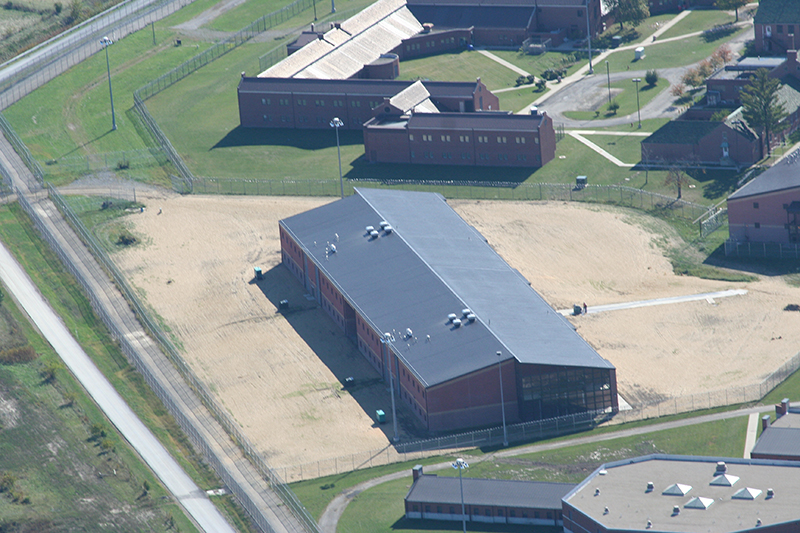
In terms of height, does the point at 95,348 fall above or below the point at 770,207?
below

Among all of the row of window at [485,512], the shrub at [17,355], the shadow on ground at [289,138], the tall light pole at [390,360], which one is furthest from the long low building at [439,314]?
the shadow on ground at [289,138]

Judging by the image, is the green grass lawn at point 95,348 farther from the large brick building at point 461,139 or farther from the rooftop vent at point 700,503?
the large brick building at point 461,139

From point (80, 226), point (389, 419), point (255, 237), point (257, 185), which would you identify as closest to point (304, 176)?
point (257, 185)

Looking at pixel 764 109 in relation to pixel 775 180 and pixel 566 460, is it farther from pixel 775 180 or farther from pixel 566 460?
pixel 566 460

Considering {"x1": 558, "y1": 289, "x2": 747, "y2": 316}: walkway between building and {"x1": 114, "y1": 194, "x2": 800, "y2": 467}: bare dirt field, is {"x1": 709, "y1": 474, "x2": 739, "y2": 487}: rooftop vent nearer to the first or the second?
{"x1": 114, "y1": 194, "x2": 800, "y2": 467}: bare dirt field

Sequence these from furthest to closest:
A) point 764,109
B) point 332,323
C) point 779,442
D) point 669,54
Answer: point 669,54 → point 764,109 → point 332,323 → point 779,442

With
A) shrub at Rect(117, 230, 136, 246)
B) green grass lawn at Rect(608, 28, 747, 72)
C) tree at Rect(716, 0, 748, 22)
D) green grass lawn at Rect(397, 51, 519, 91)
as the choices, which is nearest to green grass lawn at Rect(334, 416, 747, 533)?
shrub at Rect(117, 230, 136, 246)

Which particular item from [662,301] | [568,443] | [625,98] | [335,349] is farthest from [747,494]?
[625,98]

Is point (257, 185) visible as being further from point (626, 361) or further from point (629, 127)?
point (626, 361)
